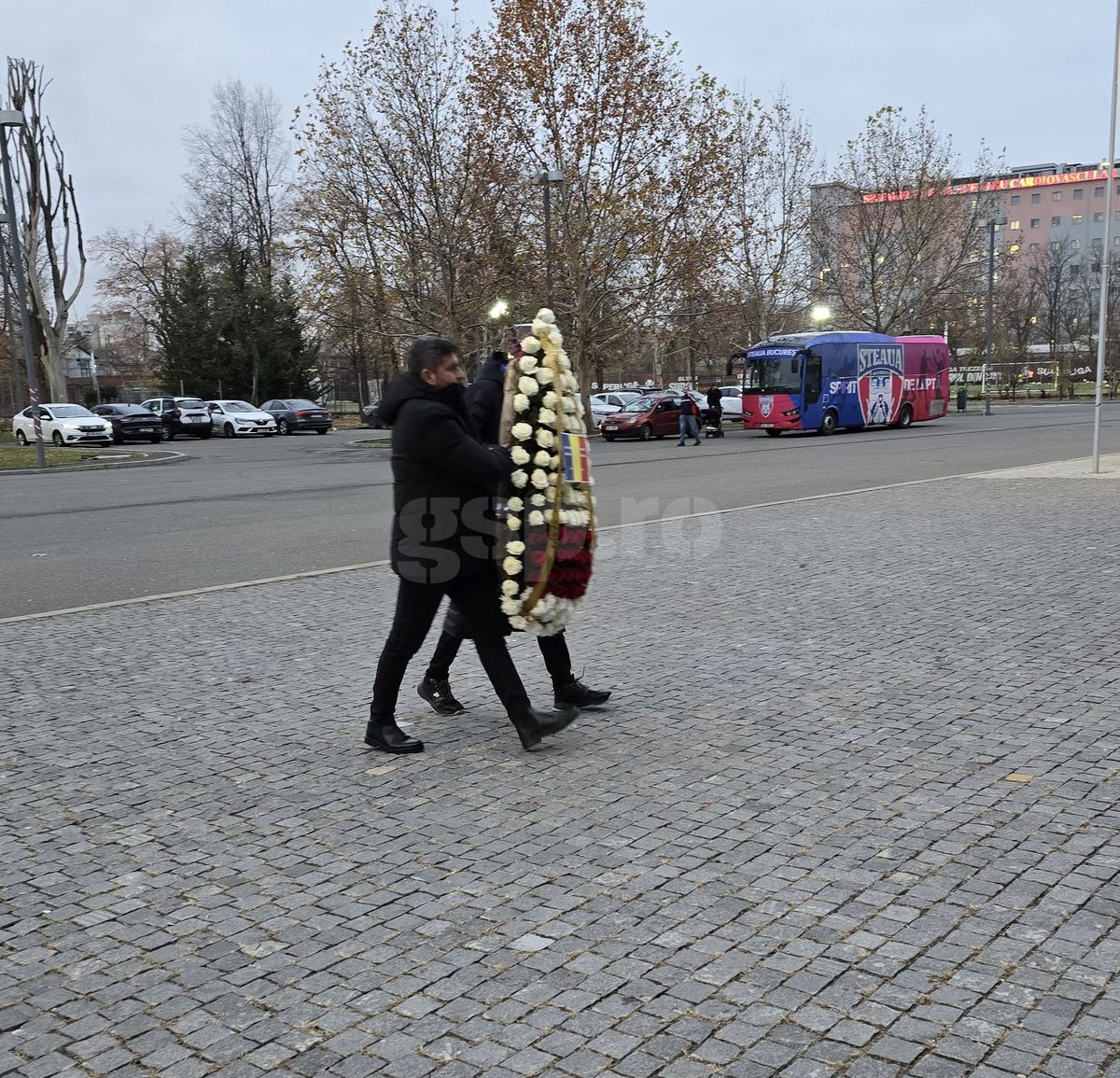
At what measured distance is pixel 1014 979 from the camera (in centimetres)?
307

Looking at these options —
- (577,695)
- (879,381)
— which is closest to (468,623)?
(577,695)

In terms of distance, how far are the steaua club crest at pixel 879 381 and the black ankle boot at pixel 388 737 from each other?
33.5 meters

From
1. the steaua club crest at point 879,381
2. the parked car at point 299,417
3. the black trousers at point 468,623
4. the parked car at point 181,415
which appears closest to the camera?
the black trousers at point 468,623

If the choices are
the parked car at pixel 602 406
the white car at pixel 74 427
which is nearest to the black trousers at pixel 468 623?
the white car at pixel 74 427

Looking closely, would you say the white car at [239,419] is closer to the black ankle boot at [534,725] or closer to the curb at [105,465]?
the curb at [105,465]

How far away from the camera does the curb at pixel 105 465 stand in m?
26.5

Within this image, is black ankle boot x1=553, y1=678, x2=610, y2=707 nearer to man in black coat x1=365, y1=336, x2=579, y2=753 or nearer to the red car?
man in black coat x1=365, y1=336, x2=579, y2=753

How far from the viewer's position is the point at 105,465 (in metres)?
28.5

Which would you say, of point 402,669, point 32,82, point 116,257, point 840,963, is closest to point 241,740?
point 402,669

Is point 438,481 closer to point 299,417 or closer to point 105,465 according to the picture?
point 105,465

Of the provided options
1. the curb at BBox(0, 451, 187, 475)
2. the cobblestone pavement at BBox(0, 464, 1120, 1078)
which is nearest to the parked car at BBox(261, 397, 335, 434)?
the curb at BBox(0, 451, 187, 475)

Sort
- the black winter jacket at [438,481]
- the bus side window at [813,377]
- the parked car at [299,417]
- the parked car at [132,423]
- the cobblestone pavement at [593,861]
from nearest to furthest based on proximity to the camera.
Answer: the cobblestone pavement at [593,861], the black winter jacket at [438,481], the bus side window at [813,377], the parked car at [132,423], the parked car at [299,417]

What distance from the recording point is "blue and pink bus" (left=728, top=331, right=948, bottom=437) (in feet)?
116

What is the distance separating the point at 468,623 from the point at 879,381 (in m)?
34.6
